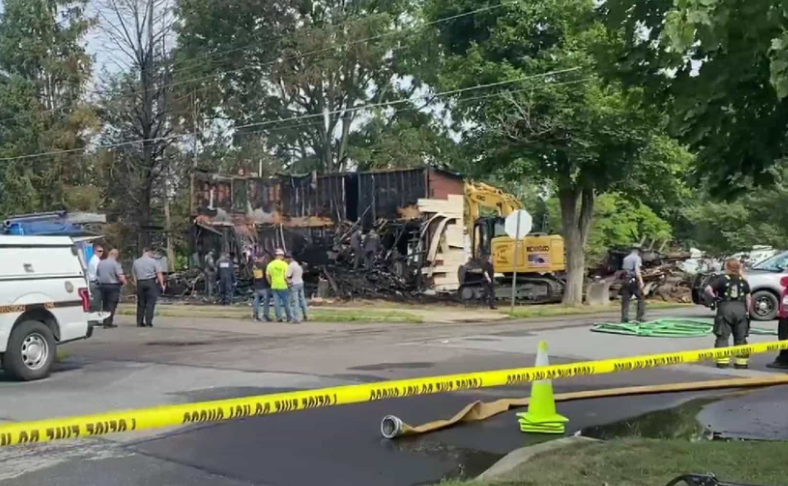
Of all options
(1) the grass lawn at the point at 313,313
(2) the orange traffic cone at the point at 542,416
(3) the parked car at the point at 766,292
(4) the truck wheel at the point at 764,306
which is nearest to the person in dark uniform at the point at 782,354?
(2) the orange traffic cone at the point at 542,416

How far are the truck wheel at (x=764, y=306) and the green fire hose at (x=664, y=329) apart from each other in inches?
82.7

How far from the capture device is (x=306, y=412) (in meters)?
9.70

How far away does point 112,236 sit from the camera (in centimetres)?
4084

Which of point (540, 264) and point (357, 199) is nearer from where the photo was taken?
point (540, 264)

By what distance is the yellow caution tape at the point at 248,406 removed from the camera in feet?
14.2

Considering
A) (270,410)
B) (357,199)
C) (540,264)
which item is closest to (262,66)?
(357,199)

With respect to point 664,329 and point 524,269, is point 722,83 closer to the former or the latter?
point 664,329

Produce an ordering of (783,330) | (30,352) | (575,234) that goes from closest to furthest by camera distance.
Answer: (30,352) → (783,330) → (575,234)

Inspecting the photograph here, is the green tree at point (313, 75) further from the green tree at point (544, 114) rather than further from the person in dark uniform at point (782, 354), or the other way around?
the person in dark uniform at point (782, 354)

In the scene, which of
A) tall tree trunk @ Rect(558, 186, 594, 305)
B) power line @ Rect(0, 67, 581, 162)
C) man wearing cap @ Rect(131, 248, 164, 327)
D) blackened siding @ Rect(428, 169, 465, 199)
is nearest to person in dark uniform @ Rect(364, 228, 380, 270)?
blackened siding @ Rect(428, 169, 465, 199)

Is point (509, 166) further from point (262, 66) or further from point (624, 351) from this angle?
point (262, 66)

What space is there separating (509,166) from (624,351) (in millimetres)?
12911

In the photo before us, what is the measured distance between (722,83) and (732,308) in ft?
23.8

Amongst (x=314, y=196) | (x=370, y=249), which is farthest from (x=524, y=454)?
(x=314, y=196)
